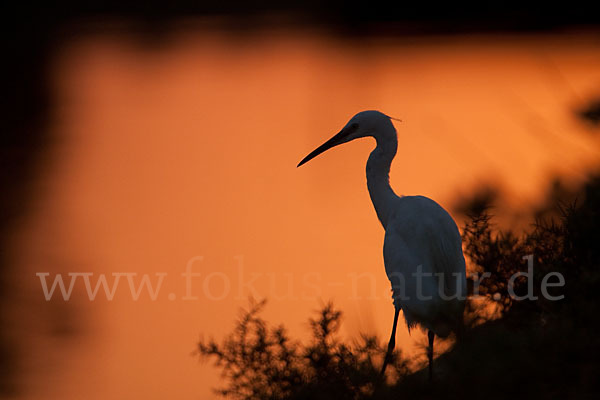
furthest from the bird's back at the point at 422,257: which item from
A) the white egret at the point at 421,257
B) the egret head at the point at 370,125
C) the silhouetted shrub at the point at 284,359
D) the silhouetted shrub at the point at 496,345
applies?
the silhouetted shrub at the point at 284,359

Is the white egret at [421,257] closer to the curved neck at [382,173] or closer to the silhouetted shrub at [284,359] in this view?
the curved neck at [382,173]

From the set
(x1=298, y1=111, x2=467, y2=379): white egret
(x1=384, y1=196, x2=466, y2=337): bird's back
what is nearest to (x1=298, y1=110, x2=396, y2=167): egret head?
(x1=298, y1=111, x2=467, y2=379): white egret

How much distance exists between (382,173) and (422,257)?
27.1 inches

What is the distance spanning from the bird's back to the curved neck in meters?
0.30

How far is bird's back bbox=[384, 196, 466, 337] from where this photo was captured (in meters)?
3.73

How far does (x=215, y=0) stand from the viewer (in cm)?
2141

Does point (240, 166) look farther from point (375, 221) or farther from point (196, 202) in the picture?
point (375, 221)

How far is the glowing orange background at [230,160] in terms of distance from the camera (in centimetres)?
522

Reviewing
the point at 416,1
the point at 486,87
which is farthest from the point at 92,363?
the point at 416,1

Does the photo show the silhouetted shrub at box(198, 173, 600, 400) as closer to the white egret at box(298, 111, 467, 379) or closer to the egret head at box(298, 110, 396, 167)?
the white egret at box(298, 111, 467, 379)

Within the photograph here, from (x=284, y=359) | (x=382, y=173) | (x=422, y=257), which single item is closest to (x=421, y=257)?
(x=422, y=257)

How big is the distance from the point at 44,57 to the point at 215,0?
19.8 ft

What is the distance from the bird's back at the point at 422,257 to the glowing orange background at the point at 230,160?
35cm

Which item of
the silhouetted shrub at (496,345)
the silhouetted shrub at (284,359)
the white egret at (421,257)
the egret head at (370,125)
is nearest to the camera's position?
the silhouetted shrub at (496,345)
